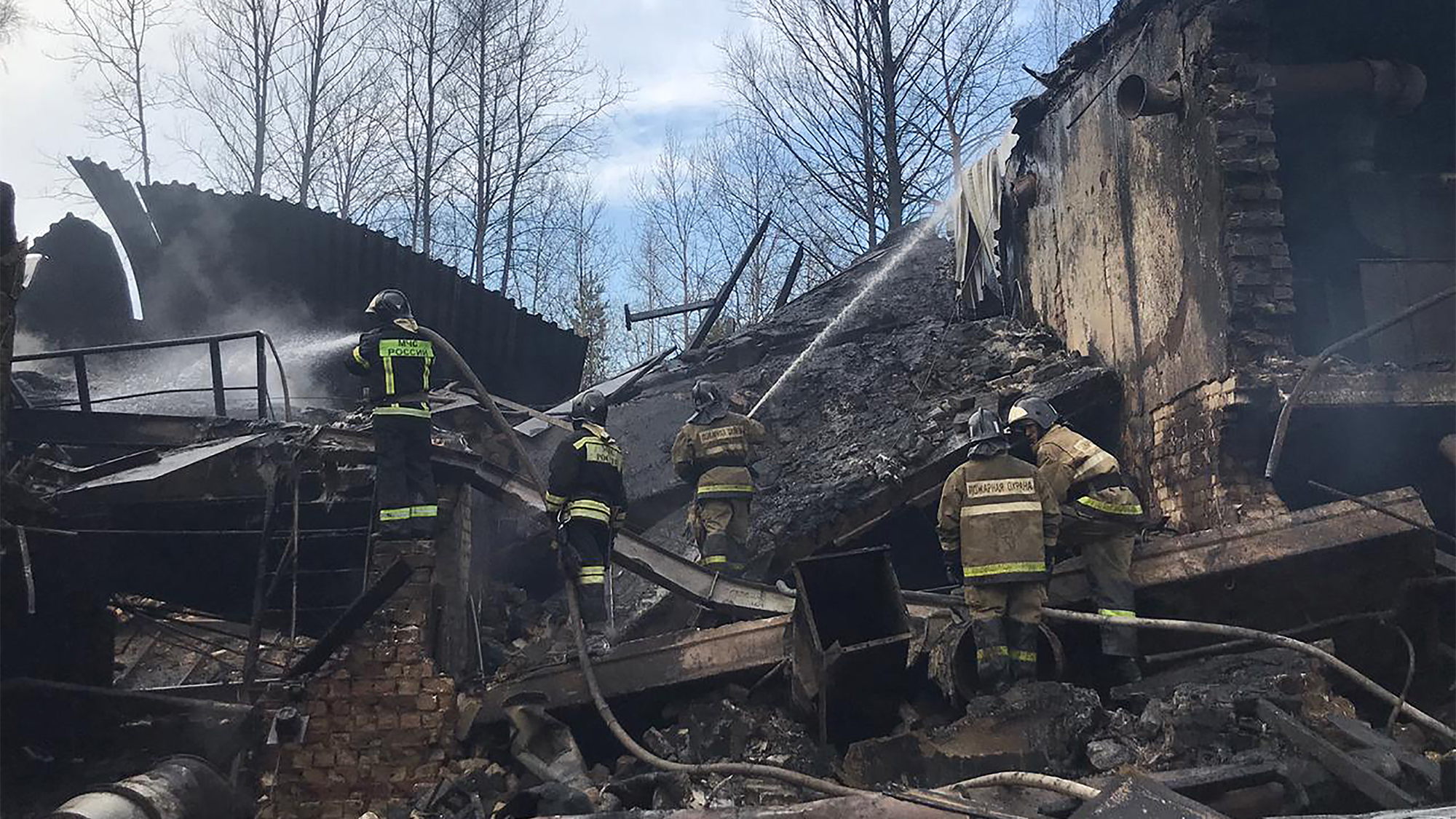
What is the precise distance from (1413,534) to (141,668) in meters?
7.80

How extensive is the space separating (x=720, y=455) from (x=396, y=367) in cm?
254

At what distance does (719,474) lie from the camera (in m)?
8.09

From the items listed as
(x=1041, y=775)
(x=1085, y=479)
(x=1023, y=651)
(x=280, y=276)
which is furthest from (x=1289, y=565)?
(x=280, y=276)

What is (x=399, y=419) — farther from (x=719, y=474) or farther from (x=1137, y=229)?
(x=1137, y=229)

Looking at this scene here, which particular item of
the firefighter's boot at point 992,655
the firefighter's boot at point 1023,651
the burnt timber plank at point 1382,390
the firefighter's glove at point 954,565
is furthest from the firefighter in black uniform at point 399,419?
the burnt timber plank at point 1382,390

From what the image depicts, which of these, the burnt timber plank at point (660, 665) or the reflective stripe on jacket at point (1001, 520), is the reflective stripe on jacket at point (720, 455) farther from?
the reflective stripe on jacket at point (1001, 520)

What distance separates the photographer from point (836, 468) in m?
8.54

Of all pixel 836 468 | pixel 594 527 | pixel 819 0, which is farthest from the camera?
pixel 819 0

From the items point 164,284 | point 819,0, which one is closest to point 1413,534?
point 164,284

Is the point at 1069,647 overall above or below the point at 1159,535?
below

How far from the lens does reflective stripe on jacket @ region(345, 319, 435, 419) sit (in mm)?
6910

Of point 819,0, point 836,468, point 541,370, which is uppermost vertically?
point 819,0

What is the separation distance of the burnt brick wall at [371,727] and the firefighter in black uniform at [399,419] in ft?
1.01

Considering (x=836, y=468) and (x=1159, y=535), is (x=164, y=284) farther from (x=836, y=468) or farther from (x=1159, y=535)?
(x=1159, y=535)
